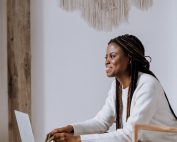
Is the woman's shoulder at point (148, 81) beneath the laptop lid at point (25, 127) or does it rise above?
above

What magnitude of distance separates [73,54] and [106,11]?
381 millimetres

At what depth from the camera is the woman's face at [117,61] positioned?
1633 mm

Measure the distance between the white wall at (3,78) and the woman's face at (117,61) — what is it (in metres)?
0.85

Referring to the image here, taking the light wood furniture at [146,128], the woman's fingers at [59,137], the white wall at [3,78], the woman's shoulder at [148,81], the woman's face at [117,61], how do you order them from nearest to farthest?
1. the light wood furniture at [146,128]
2. the woman's fingers at [59,137]
3. the woman's shoulder at [148,81]
4. the woman's face at [117,61]
5. the white wall at [3,78]

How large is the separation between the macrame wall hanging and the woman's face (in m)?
0.79

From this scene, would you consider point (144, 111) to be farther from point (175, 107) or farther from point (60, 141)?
point (175, 107)

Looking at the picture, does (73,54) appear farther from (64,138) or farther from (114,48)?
(64,138)

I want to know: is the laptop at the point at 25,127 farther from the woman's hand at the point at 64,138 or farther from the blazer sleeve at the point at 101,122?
the blazer sleeve at the point at 101,122

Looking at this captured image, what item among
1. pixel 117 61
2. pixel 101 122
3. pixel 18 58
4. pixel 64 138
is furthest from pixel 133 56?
pixel 18 58

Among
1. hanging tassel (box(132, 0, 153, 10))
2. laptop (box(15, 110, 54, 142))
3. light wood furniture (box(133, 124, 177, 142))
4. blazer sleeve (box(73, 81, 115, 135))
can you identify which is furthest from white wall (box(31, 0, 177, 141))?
light wood furniture (box(133, 124, 177, 142))

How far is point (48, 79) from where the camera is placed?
2383mm

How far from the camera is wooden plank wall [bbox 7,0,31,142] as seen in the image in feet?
7.48


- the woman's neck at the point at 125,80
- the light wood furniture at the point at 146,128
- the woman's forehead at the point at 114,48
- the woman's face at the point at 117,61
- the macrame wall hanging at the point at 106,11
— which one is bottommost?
the light wood furniture at the point at 146,128

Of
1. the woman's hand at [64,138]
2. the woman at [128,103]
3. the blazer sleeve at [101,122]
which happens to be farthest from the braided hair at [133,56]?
the woman's hand at [64,138]
